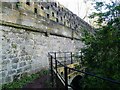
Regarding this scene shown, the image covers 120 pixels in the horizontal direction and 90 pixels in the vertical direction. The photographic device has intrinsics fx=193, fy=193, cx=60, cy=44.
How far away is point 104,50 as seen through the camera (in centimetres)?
608

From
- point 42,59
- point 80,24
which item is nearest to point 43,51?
point 42,59

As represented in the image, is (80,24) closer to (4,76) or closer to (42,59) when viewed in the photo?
(42,59)

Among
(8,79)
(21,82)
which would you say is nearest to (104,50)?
(21,82)

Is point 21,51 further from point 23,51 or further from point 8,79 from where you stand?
point 8,79

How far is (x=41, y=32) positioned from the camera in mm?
8945

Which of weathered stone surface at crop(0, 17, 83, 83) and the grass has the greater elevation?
weathered stone surface at crop(0, 17, 83, 83)

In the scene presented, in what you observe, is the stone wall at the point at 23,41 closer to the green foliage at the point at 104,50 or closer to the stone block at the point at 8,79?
the stone block at the point at 8,79

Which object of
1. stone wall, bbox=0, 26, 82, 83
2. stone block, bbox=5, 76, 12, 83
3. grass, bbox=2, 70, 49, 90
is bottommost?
grass, bbox=2, 70, 49, 90

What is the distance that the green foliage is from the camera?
214 inches

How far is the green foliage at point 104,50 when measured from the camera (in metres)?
5.45

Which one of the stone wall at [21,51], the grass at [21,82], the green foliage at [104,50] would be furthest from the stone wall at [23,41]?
the green foliage at [104,50]

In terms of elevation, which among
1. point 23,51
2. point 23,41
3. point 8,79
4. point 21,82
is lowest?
point 21,82

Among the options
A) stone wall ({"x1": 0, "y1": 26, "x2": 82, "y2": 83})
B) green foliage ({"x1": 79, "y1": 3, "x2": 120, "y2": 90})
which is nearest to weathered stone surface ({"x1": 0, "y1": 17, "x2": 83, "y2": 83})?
stone wall ({"x1": 0, "y1": 26, "x2": 82, "y2": 83})

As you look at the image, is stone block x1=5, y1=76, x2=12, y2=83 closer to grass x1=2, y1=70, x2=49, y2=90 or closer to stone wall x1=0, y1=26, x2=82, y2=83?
stone wall x1=0, y1=26, x2=82, y2=83
